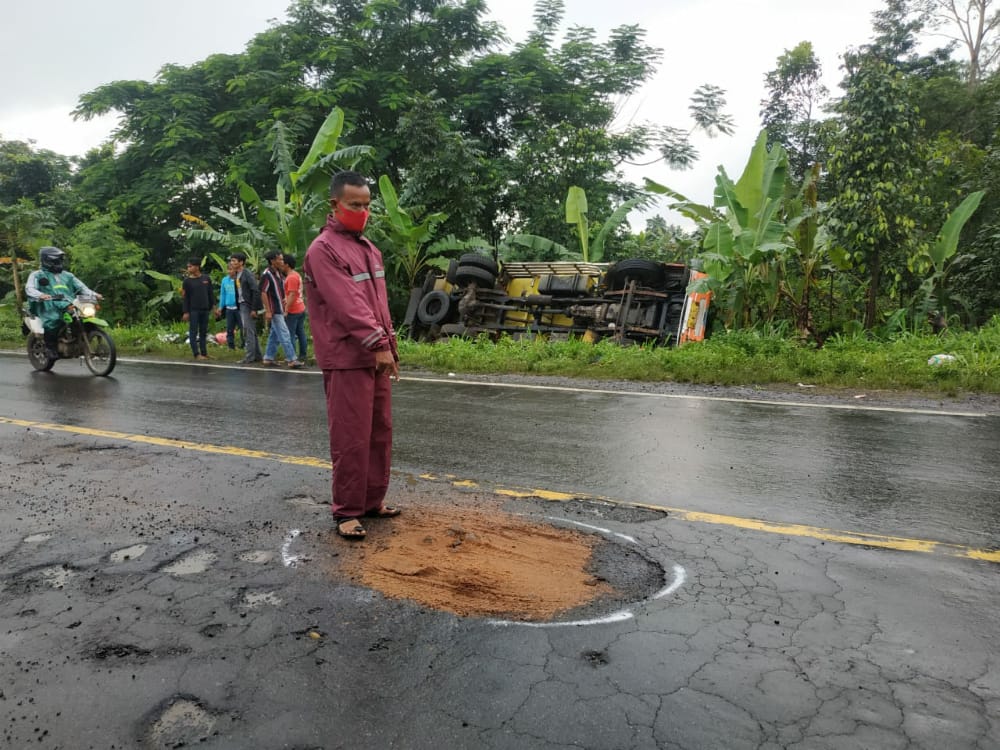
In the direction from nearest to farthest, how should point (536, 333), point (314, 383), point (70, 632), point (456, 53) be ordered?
point (70, 632) → point (314, 383) → point (536, 333) → point (456, 53)

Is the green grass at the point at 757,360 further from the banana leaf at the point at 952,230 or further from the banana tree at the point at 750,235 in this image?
the banana leaf at the point at 952,230

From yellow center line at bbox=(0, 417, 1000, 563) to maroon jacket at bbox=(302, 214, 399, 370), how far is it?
1.35m

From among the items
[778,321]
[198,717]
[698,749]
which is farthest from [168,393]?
[778,321]

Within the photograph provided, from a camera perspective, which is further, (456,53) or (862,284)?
(456,53)

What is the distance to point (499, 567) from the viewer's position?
3334mm

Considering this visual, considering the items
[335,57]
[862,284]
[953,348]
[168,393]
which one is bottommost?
[168,393]

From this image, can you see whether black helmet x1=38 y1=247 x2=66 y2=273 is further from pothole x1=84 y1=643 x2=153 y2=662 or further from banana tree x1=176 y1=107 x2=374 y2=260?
pothole x1=84 y1=643 x2=153 y2=662

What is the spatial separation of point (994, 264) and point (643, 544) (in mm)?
12437

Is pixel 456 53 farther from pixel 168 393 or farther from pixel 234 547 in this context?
pixel 234 547

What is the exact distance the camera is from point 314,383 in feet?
31.8

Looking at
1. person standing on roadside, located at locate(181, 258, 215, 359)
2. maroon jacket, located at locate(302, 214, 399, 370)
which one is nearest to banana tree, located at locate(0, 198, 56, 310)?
person standing on roadside, located at locate(181, 258, 215, 359)

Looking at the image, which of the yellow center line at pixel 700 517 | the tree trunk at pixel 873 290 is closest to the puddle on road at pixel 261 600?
the yellow center line at pixel 700 517

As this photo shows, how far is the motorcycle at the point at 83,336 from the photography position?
419 inches

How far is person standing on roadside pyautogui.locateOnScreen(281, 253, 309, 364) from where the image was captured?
11.8 meters
